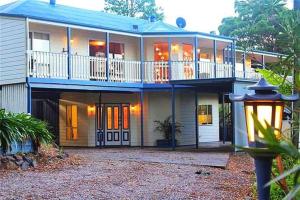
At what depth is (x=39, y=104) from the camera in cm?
2400

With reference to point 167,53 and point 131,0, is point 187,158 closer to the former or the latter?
point 167,53

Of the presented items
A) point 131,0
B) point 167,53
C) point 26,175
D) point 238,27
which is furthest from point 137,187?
point 131,0

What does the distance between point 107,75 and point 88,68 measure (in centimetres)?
95

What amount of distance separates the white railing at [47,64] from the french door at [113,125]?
164 inches

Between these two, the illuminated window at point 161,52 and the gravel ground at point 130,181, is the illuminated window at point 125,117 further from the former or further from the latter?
the gravel ground at point 130,181

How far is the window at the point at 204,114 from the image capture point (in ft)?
85.8

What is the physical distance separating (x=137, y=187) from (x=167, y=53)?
48.2 ft

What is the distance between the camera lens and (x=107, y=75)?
2034cm

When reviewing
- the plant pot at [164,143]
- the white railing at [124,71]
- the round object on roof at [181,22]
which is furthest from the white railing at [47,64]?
the round object on roof at [181,22]

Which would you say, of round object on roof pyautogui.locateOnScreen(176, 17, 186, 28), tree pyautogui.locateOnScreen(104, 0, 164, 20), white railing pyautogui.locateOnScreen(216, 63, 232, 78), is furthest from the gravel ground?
tree pyautogui.locateOnScreen(104, 0, 164, 20)

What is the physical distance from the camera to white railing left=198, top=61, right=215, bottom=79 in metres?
22.5

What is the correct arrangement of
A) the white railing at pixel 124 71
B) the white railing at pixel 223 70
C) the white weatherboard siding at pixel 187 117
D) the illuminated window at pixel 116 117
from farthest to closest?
the white weatherboard siding at pixel 187 117, the white railing at pixel 223 70, the illuminated window at pixel 116 117, the white railing at pixel 124 71

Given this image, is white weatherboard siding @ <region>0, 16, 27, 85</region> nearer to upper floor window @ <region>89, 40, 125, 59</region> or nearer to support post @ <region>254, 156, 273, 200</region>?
upper floor window @ <region>89, 40, 125, 59</region>

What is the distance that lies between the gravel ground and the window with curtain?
11.5 metres
